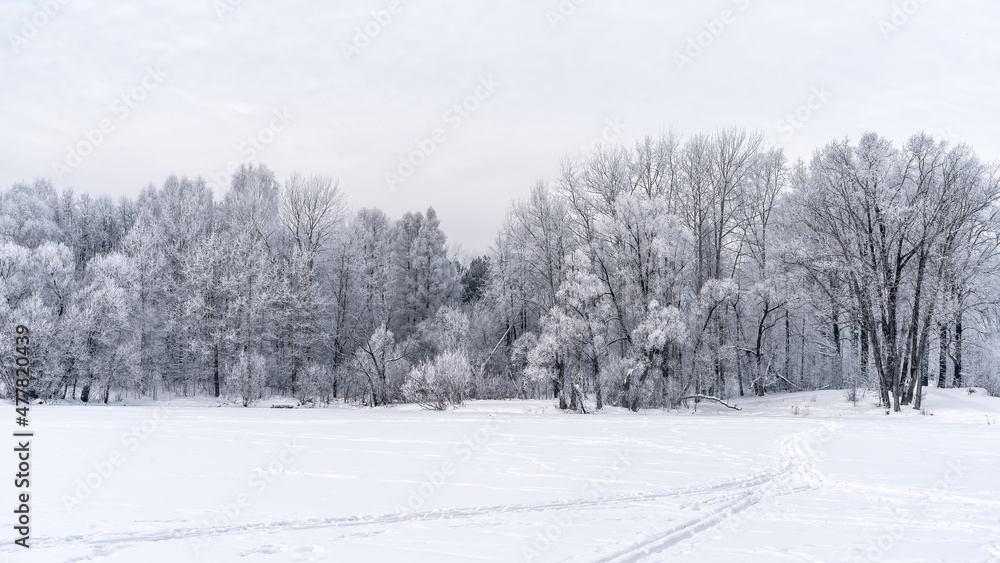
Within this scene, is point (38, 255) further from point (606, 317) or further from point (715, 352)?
point (715, 352)

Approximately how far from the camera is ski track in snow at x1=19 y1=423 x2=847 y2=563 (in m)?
5.67

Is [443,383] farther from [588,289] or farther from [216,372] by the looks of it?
[216,372]

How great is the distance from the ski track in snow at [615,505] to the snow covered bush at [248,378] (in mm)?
23481

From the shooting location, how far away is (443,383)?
80.5 ft

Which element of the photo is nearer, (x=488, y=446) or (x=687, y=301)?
(x=488, y=446)

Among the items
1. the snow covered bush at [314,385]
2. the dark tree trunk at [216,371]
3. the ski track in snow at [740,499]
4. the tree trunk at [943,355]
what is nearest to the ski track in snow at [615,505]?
the ski track in snow at [740,499]

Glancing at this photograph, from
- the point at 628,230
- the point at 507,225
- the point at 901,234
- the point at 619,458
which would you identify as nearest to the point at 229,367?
the point at 507,225

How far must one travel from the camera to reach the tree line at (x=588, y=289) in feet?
80.2

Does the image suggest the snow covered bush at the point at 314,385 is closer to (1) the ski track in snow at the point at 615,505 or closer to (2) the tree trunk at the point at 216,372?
(2) the tree trunk at the point at 216,372

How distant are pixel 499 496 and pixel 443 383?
16.7 m

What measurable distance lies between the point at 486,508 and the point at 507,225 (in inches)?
1279

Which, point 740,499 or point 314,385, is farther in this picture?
point 314,385

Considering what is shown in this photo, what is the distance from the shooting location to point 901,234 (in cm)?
2294

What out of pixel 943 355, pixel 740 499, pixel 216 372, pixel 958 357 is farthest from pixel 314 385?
pixel 958 357
